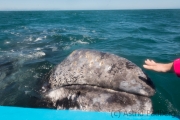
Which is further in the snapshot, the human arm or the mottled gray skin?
the mottled gray skin

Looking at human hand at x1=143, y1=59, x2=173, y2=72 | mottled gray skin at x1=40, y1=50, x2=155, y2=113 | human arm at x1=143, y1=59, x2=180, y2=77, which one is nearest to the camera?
human arm at x1=143, y1=59, x2=180, y2=77

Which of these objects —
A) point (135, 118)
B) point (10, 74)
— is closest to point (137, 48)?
point (10, 74)

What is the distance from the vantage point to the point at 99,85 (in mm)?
4551

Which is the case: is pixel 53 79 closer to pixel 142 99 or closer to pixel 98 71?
pixel 98 71

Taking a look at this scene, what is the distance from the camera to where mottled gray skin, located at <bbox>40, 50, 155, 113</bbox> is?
13.6 ft

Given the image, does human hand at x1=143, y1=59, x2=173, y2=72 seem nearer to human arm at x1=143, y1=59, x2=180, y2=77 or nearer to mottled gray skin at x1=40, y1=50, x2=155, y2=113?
human arm at x1=143, y1=59, x2=180, y2=77

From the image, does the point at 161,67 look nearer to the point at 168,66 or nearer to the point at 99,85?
the point at 168,66

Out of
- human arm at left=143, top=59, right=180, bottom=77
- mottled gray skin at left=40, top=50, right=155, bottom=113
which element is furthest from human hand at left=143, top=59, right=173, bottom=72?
mottled gray skin at left=40, top=50, right=155, bottom=113

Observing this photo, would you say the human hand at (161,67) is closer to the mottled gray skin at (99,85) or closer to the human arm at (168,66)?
the human arm at (168,66)

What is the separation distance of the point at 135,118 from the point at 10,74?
16.4 ft

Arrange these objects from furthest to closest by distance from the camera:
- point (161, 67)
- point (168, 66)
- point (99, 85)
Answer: point (99, 85) < point (161, 67) < point (168, 66)

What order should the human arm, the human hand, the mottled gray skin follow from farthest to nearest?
the mottled gray skin < the human hand < the human arm

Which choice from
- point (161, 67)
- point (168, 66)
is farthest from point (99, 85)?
point (168, 66)

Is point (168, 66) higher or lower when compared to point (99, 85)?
higher
